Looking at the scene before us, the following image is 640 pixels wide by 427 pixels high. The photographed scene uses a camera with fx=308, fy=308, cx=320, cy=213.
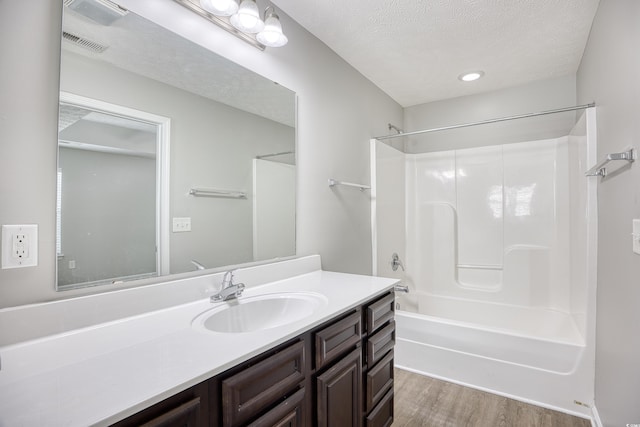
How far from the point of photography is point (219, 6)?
135cm

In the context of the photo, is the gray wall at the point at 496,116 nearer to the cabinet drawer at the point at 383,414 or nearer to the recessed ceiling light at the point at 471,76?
the recessed ceiling light at the point at 471,76

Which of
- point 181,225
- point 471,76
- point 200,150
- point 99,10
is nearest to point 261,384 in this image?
point 181,225

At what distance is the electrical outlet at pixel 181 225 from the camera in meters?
1.30

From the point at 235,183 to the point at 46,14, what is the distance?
2.87 ft

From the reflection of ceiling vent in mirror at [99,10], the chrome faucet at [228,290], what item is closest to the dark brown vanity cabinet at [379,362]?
the chrome faucet at [228,290]

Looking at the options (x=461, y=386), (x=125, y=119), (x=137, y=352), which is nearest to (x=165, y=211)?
(x=125, y=119)

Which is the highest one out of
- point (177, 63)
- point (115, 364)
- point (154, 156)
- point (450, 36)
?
point (450, 36)

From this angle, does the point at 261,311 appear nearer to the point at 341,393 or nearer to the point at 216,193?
the point at 341,393

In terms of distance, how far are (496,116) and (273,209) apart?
101 inches

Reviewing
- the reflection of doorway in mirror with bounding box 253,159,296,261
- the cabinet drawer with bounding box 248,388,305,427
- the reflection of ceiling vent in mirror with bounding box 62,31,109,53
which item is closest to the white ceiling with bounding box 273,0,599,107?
the reflection of doorway in mirror with bounding box 253,159,296,261

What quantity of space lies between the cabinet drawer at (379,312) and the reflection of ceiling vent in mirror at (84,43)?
1.46 m

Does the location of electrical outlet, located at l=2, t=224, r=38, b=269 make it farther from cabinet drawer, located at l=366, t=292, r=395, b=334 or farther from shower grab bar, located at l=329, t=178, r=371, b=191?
shower grab bar, located at l=329, t=178, r=371, b=191

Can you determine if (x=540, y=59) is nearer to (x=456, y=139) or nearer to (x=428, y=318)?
(x=456, y=139)

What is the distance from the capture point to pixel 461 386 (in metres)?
2.19
